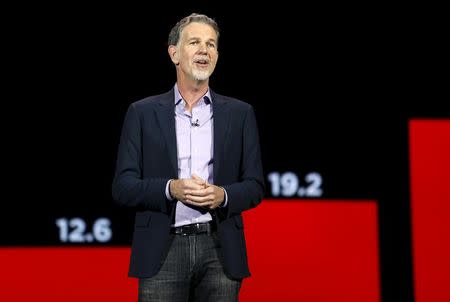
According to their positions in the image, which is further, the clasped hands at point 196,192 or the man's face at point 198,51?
the man's face at point 198,51

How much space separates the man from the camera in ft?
5.82

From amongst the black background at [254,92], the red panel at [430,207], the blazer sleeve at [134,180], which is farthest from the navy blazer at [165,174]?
the red panel at [430,207]

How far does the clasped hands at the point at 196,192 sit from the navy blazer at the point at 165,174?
0.14 feet

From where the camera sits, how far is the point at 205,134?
186 centimetres

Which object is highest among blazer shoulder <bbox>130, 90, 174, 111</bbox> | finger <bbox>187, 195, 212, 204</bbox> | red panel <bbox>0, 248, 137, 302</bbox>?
blazer shoulder <bbox>130, 90, 174, 111</bbox>

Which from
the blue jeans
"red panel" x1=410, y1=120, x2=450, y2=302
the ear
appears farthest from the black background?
the blue jeans

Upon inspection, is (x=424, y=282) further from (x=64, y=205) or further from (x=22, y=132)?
(x=22, y=132)

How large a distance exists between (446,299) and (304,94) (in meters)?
1.09

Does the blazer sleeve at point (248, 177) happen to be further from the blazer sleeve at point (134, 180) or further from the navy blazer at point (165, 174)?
the blazer sleeve at point (134, 180)

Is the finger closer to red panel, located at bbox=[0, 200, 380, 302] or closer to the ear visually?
the ear

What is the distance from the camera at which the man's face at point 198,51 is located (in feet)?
6.13

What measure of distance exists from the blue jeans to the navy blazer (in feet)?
0.06

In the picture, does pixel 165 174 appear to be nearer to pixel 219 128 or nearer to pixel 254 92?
pixel 219 128

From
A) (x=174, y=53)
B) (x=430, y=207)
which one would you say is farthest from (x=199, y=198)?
(x=430, y=207)
